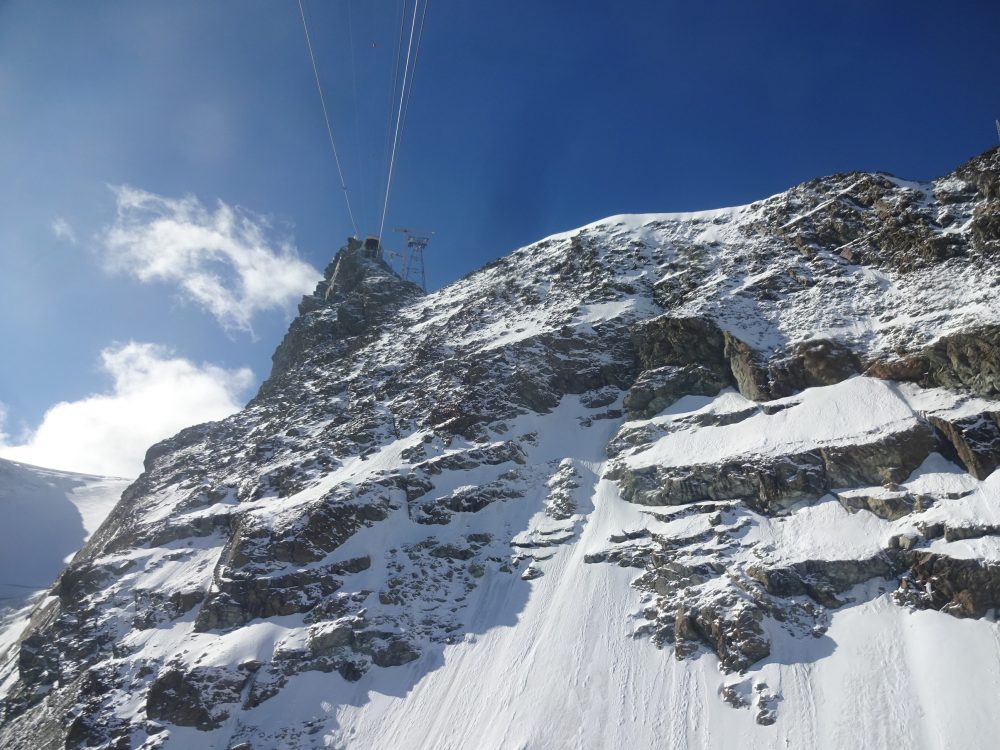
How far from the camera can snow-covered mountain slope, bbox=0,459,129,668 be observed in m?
101

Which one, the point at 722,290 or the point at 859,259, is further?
the point at 722,290

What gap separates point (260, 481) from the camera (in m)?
55.5

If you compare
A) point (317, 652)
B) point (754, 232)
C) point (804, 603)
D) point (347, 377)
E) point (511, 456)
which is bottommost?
point (317, 652)

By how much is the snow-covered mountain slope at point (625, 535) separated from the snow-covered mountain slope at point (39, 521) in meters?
51.0

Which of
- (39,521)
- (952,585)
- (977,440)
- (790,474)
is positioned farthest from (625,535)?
(39,521)

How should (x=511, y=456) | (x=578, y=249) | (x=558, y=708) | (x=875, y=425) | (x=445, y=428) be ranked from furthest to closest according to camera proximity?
1. (x=578, y=249)
2. (x=445, y=428)
3. (x=511, y=456)
4. (x=875, y=425)
5. (x=558, y=708)

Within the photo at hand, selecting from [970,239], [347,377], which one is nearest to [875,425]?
[970,239]

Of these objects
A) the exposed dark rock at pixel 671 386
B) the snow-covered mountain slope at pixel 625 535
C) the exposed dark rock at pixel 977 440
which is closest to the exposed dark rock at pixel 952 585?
the snow-covered mountain slope at pixel 625 535

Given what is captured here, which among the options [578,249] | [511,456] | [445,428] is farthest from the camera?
[578,249]

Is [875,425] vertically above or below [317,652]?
above

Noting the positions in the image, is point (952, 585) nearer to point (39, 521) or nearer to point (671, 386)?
point (671, 386)

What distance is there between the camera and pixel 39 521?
123875mm

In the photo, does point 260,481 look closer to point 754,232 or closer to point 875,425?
point 875,425

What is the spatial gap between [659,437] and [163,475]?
57558 millimetres
